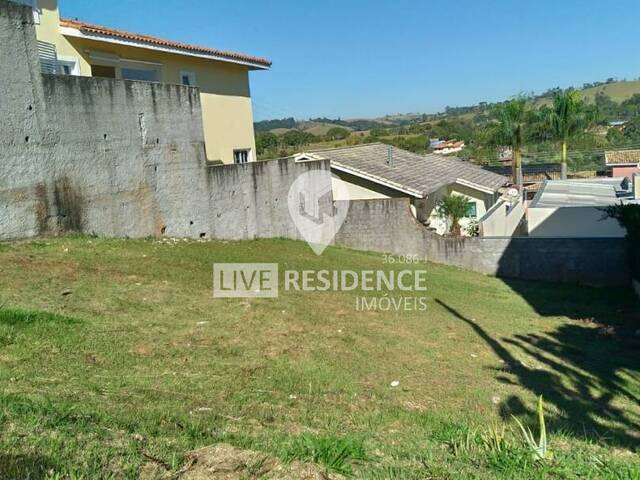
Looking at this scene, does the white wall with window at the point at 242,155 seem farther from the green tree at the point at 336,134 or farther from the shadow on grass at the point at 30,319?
the green tree at the point at 336,134

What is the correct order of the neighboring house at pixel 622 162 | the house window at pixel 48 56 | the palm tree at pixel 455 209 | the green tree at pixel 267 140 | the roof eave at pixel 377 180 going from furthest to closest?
the neighboring house at pixel 622 162, the green tree at pixel 267 140, the palm tree at pixel 455 209, the roof eave at pixel 377 180, the house window at pixel 48 56

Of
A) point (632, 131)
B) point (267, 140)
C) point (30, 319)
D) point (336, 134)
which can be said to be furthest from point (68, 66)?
point (632, 131)

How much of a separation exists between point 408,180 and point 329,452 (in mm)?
14889

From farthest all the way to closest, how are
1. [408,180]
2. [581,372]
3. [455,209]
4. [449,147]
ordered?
1. [449,147]
2. [455,209]
3. [408,180]
4. [581,372]

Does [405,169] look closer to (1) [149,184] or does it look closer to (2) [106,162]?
(1) [149,184]

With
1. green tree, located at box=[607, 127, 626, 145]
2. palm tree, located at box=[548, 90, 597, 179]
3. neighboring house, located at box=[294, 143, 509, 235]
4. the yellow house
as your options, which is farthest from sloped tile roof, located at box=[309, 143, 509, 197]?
green tree, located at box=[607, 127, 626, 145]

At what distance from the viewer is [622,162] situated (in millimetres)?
39844

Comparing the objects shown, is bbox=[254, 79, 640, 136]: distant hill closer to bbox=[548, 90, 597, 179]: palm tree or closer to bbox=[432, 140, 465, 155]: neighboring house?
bbox=[432, 140, 465, 155]: neighboring house

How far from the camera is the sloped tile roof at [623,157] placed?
39406 millimetres

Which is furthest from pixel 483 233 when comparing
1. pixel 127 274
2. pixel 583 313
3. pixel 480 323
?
pixel 127 274

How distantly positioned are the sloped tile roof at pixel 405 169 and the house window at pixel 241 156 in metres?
2.51

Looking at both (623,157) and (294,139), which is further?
(623,157)

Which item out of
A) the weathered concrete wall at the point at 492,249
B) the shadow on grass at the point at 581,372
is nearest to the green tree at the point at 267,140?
the weathered concrete wall at the point at 492,249

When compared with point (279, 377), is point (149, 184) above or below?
above
